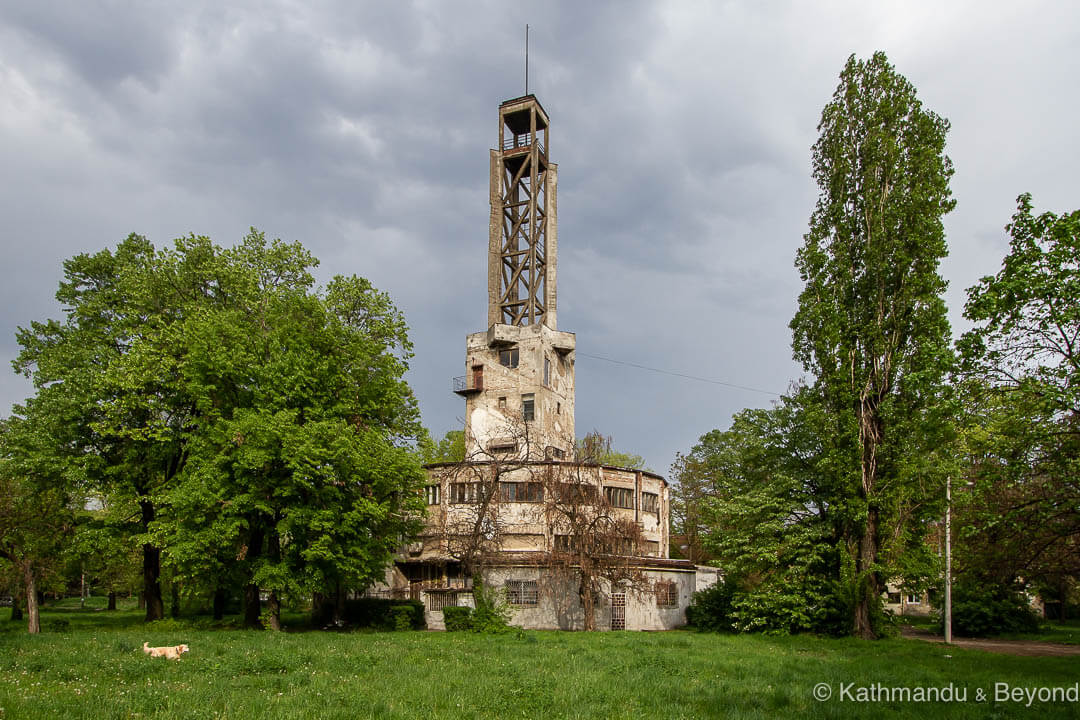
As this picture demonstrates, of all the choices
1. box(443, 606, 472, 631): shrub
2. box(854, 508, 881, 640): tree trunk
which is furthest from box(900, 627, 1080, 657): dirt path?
box(443, 606, 472, 631): shrub

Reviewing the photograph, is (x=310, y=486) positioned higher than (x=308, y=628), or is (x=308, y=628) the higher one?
(x=310, y=486)

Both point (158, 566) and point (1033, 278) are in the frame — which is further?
point (158, 566)

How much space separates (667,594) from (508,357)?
20982mm

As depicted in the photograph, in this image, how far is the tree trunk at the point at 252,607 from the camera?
35438mm

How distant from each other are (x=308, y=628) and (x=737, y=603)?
71.2 ft

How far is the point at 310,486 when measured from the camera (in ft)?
104

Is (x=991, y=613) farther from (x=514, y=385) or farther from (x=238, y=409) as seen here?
(x=238, y=409)

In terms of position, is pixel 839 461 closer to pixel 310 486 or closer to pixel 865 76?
pixel 865 76

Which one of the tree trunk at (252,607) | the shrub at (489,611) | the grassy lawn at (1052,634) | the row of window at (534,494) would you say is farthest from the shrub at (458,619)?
→ the grassy lawn at (1052,634)

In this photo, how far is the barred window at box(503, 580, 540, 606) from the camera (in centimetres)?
4147

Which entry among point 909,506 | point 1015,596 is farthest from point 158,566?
point 1015,596

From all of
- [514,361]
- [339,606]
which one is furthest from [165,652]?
[514,361]

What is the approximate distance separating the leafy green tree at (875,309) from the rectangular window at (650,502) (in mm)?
15067

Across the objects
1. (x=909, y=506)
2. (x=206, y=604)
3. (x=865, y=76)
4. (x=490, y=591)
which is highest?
(x=865, y=76)
